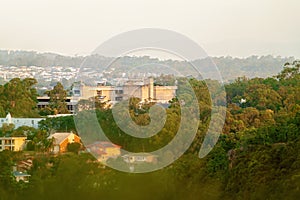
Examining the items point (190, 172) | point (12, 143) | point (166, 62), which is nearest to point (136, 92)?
point (166, 62)

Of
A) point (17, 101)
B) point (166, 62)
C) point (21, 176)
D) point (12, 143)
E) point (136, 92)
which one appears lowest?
point (12, 143)

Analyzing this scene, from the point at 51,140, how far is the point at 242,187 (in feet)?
14.7

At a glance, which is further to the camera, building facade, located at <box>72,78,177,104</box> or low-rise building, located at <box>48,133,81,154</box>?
building facade, located at <box>72,78,177,104</box>

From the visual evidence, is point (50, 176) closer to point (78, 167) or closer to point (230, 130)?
point (78, 167)

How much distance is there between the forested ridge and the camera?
17.0ft

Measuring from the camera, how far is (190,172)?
692 centimetres

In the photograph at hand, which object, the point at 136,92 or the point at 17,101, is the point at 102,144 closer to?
the point at 136,92

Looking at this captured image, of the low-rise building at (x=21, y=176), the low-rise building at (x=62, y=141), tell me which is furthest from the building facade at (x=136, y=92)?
the low-rise building at (x=21, y=176)

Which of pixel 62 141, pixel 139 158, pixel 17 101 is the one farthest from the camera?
pixel 17 101

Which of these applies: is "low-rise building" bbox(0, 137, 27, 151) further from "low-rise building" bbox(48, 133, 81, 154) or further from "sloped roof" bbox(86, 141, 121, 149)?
"sloped roof" bbox(86, 141, 121, 149)

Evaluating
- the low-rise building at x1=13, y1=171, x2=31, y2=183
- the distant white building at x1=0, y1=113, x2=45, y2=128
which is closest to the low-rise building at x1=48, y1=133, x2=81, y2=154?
the low-rise building at x1=13, y1=171, x2=31, y2=183

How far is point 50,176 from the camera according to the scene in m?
6.12

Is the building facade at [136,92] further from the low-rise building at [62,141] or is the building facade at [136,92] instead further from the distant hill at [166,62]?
the low-rise building at [62,141]

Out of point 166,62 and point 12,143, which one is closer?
point 12,143
